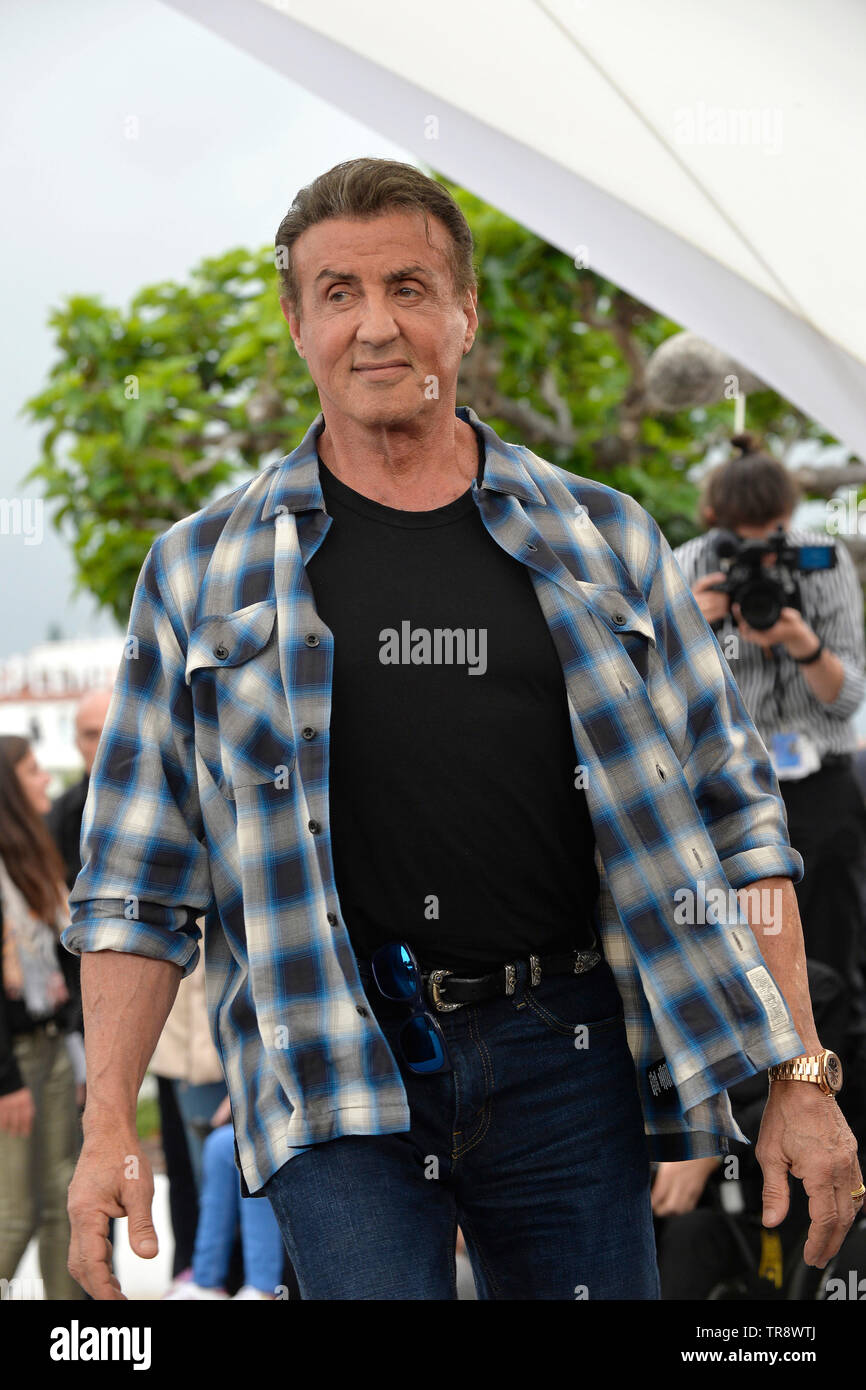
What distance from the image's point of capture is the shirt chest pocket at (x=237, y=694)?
160cm

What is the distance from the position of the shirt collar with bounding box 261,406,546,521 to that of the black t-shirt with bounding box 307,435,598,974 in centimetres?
7

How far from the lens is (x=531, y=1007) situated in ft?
5.19

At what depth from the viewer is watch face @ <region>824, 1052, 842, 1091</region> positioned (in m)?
1.67

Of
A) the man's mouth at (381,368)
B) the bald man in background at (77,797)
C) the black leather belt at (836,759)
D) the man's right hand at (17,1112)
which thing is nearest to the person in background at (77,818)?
the bald man in background at (77,797)

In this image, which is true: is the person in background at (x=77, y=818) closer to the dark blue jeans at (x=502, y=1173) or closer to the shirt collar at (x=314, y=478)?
the shirt collar at (x=314, y=478)

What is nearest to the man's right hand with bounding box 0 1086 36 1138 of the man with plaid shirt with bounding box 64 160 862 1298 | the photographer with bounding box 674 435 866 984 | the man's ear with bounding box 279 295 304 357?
the man with plaid shirt with bounding box 64 160 862 1298

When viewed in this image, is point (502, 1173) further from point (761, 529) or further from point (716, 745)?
point (761, 529)

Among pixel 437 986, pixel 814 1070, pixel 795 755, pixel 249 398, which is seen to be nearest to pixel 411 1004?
pixel 437 986

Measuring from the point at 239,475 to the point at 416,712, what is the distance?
479 cm

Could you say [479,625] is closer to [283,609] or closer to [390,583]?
[390,583]

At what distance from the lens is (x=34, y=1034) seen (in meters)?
3.31

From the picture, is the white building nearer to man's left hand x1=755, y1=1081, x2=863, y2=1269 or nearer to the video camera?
the video camera

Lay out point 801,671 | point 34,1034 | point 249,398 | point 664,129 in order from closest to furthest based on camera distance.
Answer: point 664,129
point 34,1034
point 801,671
point 249,398

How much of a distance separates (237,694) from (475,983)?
41 centimetres
